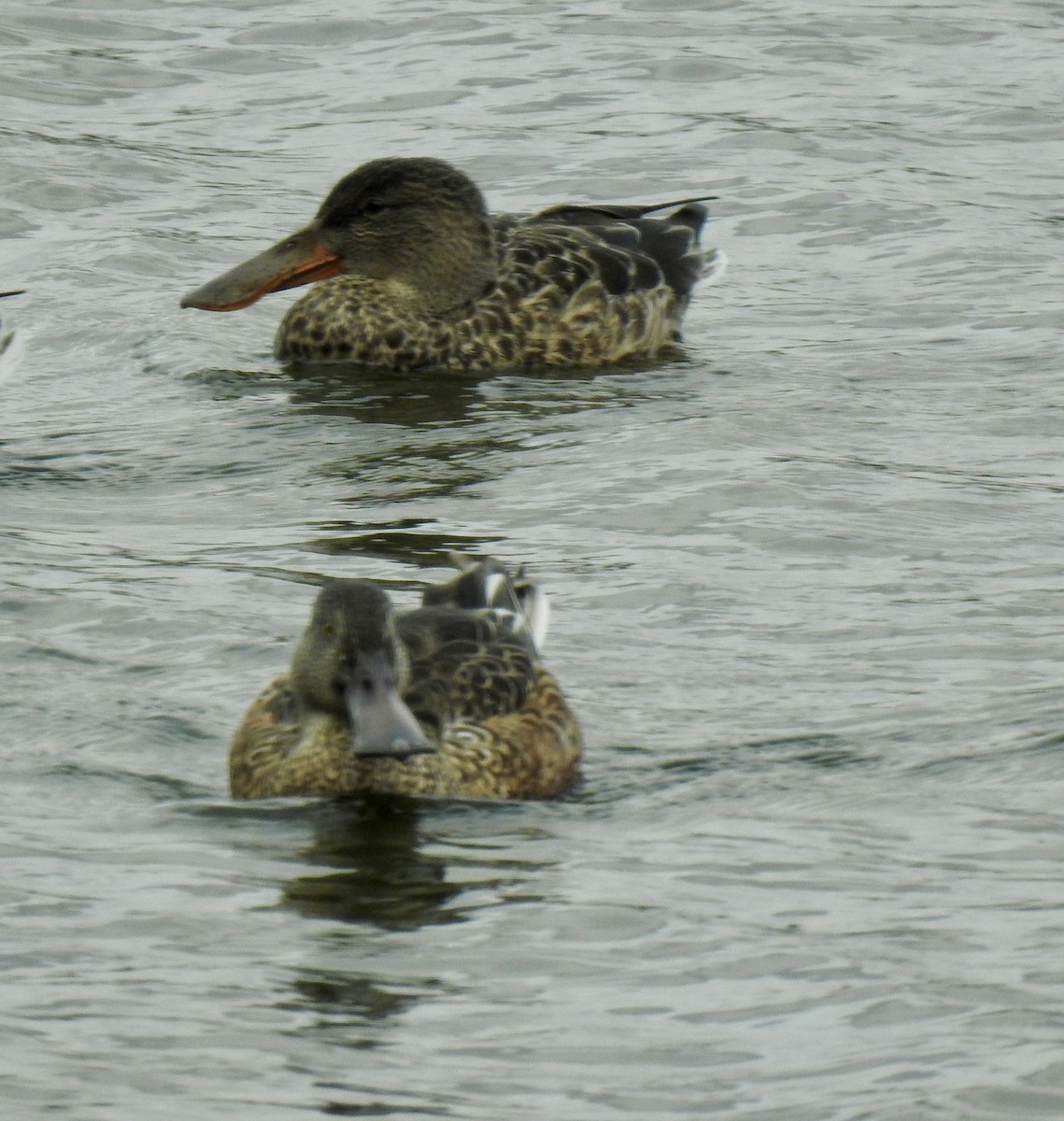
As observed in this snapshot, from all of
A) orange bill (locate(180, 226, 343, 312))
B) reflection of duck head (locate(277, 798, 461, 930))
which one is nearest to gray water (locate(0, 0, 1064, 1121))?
reflection of duck head (locate(277, 798, 461, 930))

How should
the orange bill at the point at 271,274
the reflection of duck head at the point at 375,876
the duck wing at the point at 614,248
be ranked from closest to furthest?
the reflection of duck head at the point at 375,876, the orange bill at the point at 271,274, the duck wing at the point at 614,248

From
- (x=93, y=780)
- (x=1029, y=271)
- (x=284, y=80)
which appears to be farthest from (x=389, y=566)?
(x=284, y=80)

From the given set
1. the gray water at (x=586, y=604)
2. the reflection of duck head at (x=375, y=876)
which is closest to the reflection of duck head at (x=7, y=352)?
the gray water at (x=586, y=604)

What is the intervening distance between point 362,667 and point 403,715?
0.18 metres

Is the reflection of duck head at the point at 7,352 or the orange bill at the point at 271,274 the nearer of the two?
the reflection of duck head at the point at 7,352

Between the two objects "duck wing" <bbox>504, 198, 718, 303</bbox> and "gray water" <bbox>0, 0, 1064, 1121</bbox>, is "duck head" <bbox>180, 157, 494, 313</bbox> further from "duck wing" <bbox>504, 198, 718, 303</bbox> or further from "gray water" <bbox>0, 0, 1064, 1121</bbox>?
"gray water" <bbox>0, 0, 1064, 1121</bbox>

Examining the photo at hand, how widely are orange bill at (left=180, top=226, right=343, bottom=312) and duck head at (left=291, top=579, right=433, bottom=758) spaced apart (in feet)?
18.0

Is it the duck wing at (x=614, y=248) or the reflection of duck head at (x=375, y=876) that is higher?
the duck wing at (x=614, y=248)

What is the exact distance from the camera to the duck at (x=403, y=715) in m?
7.76

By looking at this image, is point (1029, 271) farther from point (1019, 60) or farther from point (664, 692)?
point (664, 692)

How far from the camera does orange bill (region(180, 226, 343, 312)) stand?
43.5ft

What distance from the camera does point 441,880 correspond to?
7355 mm

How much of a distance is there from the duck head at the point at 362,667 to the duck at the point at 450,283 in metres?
5.54

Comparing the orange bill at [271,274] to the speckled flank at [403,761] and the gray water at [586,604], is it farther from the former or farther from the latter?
the speckled flank at [403,761]
